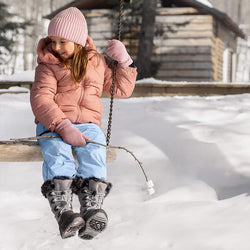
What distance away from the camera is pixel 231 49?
2095cm

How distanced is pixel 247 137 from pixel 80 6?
44.5ft

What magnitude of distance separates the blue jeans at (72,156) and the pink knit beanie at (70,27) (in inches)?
24.9

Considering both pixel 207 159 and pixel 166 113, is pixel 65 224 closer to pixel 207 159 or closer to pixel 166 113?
pixel 207 159

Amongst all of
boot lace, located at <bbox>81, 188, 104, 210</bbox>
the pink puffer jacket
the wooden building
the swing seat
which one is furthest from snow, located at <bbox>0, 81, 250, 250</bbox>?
the wooden building

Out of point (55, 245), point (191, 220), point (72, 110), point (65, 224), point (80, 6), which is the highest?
point (80, 6)

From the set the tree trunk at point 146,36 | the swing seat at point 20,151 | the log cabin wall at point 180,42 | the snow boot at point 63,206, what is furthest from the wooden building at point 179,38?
the snow boot at point 63,206

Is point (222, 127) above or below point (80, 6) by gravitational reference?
below

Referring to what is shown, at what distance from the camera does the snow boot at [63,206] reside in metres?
2.63

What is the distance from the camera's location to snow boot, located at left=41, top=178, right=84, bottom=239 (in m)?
2.63

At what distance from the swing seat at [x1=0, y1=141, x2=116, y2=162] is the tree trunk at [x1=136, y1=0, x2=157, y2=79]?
384 inches

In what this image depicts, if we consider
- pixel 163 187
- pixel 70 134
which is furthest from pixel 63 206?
pixel 163 187

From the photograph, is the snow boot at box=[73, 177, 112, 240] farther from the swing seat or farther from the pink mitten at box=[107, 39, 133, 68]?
the pink mitten at box=[107, 39, 133, 68]

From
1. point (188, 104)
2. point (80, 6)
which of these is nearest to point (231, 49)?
point (80, 6)

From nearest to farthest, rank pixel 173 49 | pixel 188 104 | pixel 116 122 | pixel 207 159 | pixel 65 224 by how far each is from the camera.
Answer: pixel 65 224 → pixel 207 159 → pixel 116 122 → pixel 188 104 → pixel 173 49
